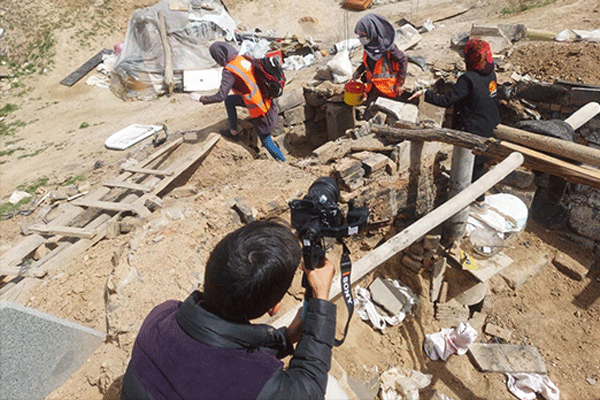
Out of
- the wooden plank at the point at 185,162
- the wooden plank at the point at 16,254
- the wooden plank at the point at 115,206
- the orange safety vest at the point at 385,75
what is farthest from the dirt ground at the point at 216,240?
the orange safety vest at the point at 385,75

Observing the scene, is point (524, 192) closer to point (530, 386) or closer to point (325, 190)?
point (530, 386)

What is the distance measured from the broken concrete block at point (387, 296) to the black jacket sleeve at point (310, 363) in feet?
9.03

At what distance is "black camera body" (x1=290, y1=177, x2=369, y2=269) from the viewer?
1.82 meters

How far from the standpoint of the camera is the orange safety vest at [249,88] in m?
5.26

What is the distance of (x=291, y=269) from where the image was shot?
1.48 meters

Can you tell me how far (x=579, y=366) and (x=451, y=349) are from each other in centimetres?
130

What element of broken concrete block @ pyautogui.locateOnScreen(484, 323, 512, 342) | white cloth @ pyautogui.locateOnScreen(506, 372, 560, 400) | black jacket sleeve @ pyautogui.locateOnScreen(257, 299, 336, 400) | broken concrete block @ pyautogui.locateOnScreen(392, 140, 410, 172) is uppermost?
black jacket sleeve @ pyautogui.locateOnScreen(257, 299, 336, 400)

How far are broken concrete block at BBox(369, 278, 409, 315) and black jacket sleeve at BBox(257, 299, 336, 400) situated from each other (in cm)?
275

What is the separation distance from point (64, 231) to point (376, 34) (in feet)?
14.8

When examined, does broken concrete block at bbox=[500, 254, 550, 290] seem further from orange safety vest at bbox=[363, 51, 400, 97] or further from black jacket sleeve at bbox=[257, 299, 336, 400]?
black jacket sleeve at bbox=[257, 299, 336, 400]

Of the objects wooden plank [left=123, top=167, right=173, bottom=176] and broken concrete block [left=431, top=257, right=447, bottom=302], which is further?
wooden plank [left=123, top=167, right=173, bottom=176]

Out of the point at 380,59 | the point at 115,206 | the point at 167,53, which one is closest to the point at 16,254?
the point at 115,206

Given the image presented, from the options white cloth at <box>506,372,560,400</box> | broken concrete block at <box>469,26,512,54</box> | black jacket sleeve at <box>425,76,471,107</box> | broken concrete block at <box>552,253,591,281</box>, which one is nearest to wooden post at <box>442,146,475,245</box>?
black jacket sleeve at <box>425,76,471,107</box>

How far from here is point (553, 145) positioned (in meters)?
3.04
